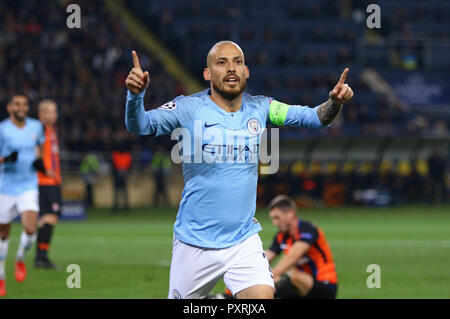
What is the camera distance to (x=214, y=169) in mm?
5879

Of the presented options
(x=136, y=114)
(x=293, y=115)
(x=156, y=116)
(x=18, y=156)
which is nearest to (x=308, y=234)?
(x=293, y=115)

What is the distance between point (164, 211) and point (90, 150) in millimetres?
3434

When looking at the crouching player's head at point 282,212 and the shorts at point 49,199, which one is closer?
the crouching player's head at point 282,212

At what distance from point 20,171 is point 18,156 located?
0.23 metres

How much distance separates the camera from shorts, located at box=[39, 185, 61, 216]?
13281 mm

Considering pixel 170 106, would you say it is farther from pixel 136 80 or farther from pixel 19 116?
pixel 19 116

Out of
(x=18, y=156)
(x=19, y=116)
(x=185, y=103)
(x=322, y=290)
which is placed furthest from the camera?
(x=19, y=116)

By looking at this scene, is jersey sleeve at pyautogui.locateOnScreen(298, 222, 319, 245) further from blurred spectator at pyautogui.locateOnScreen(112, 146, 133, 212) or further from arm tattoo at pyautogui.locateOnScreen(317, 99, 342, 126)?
blurred spectator at pyautogui.locateOnScreen(112, 146, 133, 212)

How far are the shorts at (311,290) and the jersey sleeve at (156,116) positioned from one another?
12.5 feet

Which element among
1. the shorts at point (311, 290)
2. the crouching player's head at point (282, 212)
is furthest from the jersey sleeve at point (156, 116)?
the shorts at point (311, 290)

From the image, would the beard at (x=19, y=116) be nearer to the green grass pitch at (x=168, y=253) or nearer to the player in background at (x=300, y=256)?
the green grass pitch at (x=168, y=253)

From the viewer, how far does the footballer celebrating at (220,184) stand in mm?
5801

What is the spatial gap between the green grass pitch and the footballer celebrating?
14.8ft

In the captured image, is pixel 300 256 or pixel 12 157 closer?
pixel 300 256
